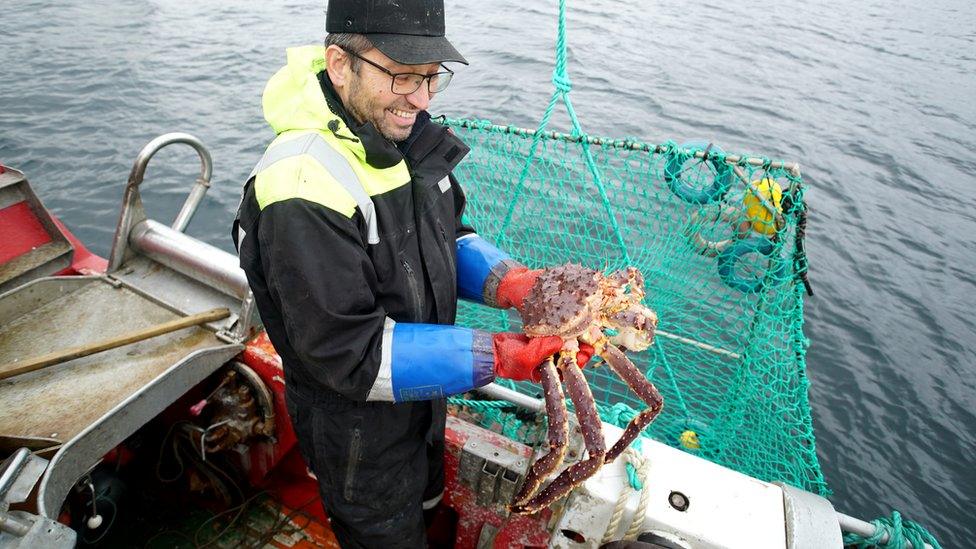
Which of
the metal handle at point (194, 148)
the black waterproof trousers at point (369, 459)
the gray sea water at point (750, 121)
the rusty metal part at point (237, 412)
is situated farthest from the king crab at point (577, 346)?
the gray sea water at point (750, 121)

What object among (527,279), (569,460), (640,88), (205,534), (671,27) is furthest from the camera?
(671,27)

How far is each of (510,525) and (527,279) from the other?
1048 millimetres

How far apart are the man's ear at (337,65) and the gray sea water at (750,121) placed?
16.7 ft

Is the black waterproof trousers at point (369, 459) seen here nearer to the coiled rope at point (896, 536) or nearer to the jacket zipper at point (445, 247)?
the jacket zipper at point (445, 247)

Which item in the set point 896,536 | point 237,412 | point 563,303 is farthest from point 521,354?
point 237,412

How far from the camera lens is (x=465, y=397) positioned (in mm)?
2736

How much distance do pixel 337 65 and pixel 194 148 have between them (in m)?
1.81

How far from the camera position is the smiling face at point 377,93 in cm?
170

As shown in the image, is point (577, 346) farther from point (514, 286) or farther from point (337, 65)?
point (337, 65)

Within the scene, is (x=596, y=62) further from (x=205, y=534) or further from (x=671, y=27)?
(x=205, y=534)

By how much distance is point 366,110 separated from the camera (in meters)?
1.76

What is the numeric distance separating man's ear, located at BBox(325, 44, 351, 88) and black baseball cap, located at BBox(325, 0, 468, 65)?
59 millimetres

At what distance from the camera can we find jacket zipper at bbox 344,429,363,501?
195 centimetres

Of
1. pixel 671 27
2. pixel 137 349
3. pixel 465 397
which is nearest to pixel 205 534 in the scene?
pixel 137 349
